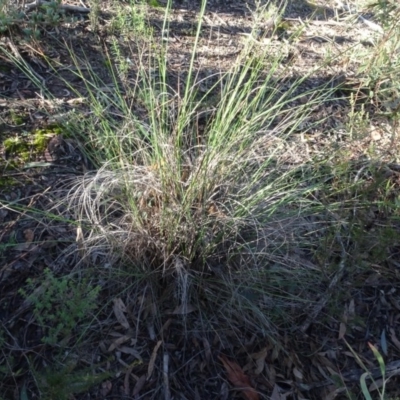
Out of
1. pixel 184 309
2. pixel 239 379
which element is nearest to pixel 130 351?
pixel 184 309

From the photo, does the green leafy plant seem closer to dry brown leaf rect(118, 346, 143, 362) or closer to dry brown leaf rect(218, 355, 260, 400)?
dry brown leaf rect(118, 346, 143, 362)

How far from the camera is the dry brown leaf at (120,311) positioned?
2449 mm

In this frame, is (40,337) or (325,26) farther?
(325,26)

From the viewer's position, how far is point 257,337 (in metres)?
2.49

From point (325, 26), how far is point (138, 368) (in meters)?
3.24

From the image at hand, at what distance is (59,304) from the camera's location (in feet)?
7.75

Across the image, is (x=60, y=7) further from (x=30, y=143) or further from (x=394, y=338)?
(x=394, y=338)

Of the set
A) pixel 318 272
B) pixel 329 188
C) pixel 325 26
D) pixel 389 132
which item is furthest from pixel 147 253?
pixel 325 26

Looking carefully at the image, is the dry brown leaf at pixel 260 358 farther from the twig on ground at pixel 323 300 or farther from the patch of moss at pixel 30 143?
the patch of moss at pixel 30 143

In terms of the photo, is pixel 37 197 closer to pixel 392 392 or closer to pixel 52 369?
pixel 52 369

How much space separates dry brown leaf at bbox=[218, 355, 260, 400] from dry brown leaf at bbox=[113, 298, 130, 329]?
1.36 ft

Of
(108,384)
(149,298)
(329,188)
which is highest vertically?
(329,188)

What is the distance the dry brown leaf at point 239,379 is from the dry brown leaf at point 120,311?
0.42 metres

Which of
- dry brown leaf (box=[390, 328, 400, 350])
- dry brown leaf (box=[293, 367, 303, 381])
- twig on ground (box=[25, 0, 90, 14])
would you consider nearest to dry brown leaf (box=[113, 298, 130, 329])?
dry brown leaf (box=[293, 367, 303, 381])
